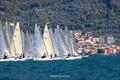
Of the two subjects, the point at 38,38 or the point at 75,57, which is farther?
the point at 75,57

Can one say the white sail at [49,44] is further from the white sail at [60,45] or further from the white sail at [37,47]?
the white sail at [37,47]

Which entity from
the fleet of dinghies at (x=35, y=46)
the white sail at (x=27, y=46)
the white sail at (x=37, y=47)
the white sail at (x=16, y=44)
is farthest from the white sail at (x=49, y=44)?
the white sail at (x=16, y=44)

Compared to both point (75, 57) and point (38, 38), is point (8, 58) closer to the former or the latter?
point (38, 38)

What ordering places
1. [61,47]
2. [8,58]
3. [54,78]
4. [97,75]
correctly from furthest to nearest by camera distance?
[61,47], [8,58], [97,75], [54,78]

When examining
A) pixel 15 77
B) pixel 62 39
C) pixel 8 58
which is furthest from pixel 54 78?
pixel 62 39

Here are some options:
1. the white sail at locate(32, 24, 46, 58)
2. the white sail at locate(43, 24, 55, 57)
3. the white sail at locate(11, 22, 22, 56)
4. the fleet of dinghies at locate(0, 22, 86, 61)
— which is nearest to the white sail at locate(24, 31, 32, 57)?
the fleet of dinghies at locate(0, 22, 86, 61)

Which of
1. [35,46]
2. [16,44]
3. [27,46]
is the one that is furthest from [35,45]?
[27,46]

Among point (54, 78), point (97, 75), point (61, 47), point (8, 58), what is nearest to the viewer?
point (54, 78)

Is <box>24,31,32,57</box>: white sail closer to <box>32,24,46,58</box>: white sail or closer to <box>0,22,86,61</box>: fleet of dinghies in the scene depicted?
<box>0,22,86,61</box>: fleet of dinghies
